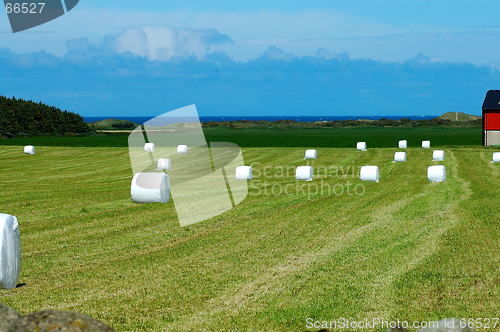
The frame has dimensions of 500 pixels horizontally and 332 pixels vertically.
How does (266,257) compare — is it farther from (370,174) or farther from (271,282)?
(370,174)

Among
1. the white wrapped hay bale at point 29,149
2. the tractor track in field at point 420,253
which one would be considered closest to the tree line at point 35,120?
the white wrapped hay bale at point 29,149

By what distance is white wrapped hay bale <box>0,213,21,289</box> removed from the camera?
13.1 metres

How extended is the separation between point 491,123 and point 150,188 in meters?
52.8

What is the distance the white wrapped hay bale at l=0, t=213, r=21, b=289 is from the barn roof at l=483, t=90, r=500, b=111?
211 feet

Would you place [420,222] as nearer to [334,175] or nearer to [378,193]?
[378,193]

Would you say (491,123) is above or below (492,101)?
below

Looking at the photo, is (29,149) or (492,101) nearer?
(29,149)

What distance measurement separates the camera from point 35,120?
10150cm

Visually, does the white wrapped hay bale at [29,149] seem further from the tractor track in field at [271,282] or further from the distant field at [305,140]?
the tractor track in field at [271,282]

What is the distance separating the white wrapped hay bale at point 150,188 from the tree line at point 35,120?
72.8 meters

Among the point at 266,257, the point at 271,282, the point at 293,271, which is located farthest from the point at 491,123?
the point at 271,282

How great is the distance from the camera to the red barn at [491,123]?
7025 cm

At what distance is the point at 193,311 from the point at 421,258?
6.51 metres

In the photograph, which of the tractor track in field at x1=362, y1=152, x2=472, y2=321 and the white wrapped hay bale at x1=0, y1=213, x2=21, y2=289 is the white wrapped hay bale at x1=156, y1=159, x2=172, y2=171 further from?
the white wrapped hay bale at x1=0, y1=213, x2=21, y2=289
